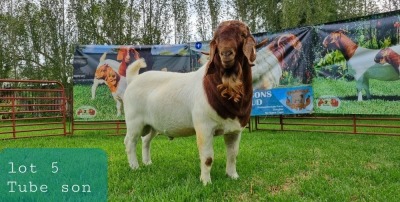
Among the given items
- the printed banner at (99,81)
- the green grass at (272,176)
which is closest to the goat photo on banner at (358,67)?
the green grass at (272,176)

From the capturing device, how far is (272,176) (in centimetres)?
377

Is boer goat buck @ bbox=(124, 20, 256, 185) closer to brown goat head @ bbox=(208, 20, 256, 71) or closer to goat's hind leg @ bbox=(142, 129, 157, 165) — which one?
brown goat head @ bbox=(208, 20, 256, 71)

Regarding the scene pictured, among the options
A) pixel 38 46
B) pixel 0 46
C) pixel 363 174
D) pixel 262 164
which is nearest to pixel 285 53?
pixel 262 164

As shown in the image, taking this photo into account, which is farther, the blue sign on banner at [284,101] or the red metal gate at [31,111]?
the red metal gate at [31,111]

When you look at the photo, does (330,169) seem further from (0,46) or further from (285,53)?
(0,46)

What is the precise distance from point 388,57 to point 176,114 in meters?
4.91

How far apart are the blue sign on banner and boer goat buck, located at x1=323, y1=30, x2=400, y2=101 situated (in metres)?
1.05

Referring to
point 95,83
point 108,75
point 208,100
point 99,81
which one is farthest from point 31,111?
point 208,100

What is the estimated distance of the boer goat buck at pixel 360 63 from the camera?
6895 millimetres

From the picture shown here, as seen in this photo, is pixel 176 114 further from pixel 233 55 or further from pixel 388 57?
pixel 388 57

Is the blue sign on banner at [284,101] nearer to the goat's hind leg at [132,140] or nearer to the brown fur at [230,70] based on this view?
the goat's hind leg at [132,140]

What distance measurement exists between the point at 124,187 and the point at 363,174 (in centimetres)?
248

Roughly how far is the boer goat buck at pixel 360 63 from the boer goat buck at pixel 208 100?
4.50 meters

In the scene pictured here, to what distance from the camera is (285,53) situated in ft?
27.7
